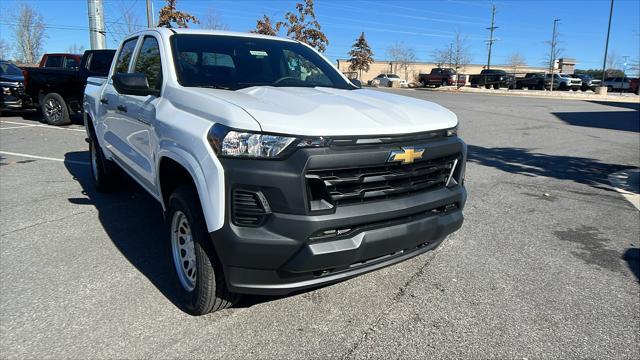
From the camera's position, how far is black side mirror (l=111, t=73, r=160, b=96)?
11.4 ft

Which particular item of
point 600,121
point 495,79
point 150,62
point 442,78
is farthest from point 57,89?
point 442,78

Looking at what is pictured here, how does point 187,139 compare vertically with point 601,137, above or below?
above

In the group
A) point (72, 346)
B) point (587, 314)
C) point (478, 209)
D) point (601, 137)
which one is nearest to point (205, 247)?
point (72, 346)

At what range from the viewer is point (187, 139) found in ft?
9.31

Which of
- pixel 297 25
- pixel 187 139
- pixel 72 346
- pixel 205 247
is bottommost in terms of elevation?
pixel 72 346

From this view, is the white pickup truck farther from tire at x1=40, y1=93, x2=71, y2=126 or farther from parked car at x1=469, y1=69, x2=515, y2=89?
parked car at x1=469, y1=69, x2=515, y2=89

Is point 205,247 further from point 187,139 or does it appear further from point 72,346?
point 72,346

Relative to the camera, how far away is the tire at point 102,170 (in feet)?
18.7

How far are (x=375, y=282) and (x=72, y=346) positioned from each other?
2123 mm

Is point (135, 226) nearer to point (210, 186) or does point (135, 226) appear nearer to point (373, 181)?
point (210, 186)

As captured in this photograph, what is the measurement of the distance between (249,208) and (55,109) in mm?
12245

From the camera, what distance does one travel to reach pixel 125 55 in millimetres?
5062

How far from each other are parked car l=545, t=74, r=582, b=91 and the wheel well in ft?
163

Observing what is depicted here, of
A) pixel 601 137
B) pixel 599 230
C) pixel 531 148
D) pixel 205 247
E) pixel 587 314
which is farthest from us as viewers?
pixel 601 137
